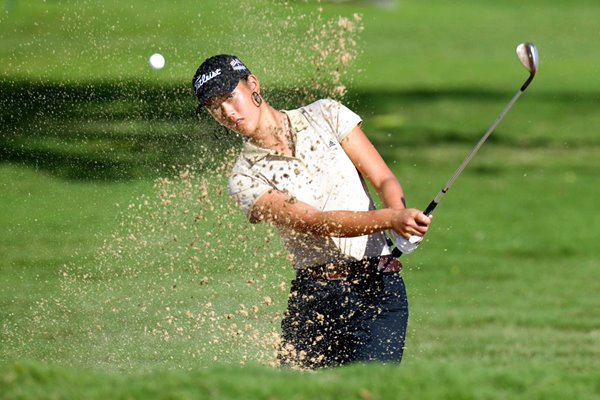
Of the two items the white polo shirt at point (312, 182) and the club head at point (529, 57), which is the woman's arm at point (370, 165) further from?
the club head at point (529, 57)

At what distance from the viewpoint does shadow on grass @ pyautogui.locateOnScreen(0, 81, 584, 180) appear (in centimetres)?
1207

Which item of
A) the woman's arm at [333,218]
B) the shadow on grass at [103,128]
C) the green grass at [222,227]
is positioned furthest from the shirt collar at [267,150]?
the shadow on grass at [103,128]

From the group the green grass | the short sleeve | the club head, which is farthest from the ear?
the club head

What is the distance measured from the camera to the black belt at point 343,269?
17.9 ft

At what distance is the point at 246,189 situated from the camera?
5.45 meters

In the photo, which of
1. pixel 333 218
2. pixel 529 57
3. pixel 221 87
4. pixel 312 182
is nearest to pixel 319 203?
pixel 312 182

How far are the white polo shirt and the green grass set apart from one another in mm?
587

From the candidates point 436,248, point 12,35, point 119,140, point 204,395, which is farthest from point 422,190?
point 12,35

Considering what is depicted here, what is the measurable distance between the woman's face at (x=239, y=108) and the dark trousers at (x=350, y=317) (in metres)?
0.70

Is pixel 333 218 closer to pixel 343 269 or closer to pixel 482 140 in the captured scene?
pixel 343 269

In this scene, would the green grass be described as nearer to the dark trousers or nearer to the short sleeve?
the dark trousers

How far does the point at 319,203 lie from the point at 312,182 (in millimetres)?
99

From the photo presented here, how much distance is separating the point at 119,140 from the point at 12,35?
858 centimetres

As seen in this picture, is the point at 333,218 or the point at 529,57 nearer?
the point at 333,218
